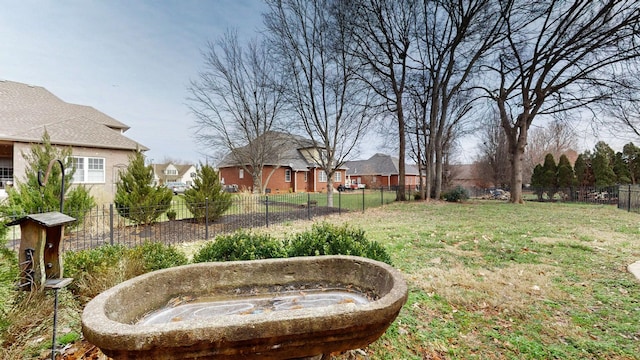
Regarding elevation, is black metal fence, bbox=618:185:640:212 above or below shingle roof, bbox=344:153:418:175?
below

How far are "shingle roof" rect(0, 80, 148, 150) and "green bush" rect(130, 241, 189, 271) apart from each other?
1362 centimetres

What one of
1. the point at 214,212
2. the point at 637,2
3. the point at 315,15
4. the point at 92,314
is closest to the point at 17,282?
the point at 92,314

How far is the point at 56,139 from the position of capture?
13.2 meters

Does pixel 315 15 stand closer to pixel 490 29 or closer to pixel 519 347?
pixel 490 29

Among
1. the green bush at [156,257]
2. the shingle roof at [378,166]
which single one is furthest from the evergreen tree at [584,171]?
the green bush at [156,257]

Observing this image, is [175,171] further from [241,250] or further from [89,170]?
[241,250]

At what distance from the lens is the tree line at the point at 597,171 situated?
18062 millimetres

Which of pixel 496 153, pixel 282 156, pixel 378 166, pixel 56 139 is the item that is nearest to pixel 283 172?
pixel 282 156

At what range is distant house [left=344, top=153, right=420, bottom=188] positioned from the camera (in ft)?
127

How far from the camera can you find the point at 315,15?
13.7m

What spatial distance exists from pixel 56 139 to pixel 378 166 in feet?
117

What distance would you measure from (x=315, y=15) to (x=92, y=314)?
610 inches

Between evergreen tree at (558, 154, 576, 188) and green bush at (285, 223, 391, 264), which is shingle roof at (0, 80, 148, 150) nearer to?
green bush at (285, 223, 391, 264)

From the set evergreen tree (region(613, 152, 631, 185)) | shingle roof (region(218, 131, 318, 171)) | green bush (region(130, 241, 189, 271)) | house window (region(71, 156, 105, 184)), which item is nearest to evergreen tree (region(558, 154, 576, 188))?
evergreen tree (region(613, 152, 631, 185))
